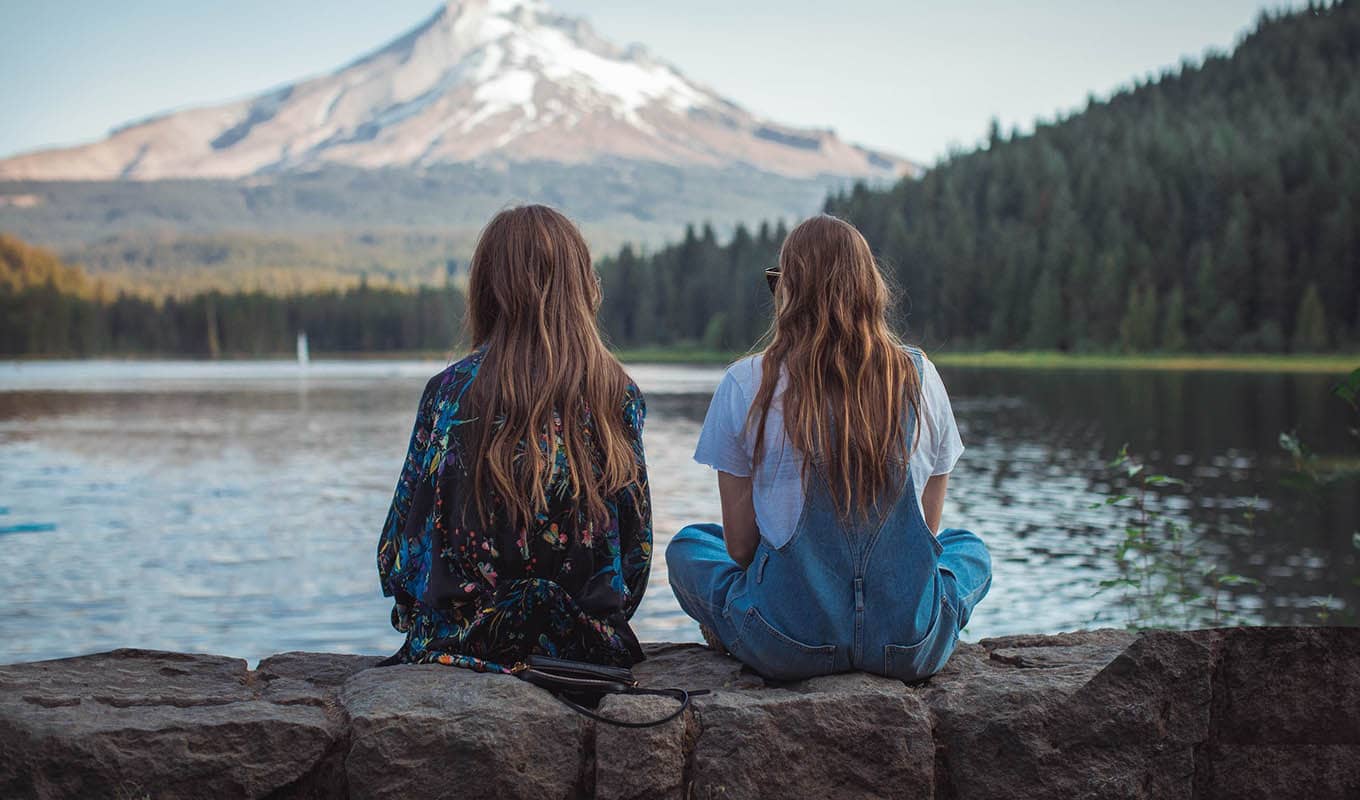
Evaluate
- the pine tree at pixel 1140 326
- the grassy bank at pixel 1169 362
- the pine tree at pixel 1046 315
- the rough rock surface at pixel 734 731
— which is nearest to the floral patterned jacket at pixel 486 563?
the rough rock surface at pixel 734 731

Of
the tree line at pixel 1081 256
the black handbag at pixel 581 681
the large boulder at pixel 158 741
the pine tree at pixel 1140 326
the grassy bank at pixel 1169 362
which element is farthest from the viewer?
the tree line at pixel 1081 256

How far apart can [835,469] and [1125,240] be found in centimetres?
9079

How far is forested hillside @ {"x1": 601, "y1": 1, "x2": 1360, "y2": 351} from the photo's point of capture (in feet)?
259

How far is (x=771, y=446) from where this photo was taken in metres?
3.79

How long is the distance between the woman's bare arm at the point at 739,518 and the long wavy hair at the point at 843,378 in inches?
6.5

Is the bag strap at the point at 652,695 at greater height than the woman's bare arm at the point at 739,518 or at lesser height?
lesser

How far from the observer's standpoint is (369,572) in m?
15.6

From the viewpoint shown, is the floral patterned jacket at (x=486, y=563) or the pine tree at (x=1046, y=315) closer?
the floral patterned jacket at (x=486, y=563)

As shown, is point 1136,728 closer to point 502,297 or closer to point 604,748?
point 604,748

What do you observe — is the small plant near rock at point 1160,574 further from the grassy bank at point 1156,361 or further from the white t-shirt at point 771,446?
the grassy bank at point 1156,361

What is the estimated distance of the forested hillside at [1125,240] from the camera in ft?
259

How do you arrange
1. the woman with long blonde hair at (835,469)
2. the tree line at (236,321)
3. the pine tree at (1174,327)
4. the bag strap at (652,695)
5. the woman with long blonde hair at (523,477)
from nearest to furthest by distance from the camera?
1. the bag strap at (652,695)
2. the woman with long blonde hair at (835,469)
3. the woman with long blonde hair at (523,477)
4. the pine tree at (1174,327)
5. the tree line at (236,321)

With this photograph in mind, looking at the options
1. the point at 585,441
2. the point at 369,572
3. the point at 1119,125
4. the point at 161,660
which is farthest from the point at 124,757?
the point at 1119,125

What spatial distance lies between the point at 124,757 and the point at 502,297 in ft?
5.27
